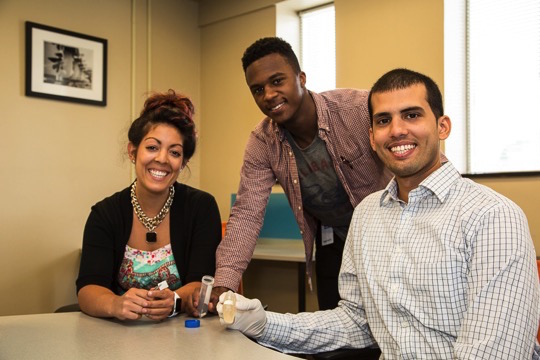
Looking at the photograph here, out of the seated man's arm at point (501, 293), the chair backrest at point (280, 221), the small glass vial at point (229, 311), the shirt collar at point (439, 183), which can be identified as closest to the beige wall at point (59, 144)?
the chair backrest at point (280, 221)

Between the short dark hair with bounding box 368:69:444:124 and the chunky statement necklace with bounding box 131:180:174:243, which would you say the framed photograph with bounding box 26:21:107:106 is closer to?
the chunky statement necklace with bounding box 131:180:174:243

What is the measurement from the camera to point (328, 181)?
6.70 ft

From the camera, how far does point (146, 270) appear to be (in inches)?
70.3

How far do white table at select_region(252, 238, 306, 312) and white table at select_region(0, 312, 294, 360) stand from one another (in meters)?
1.73

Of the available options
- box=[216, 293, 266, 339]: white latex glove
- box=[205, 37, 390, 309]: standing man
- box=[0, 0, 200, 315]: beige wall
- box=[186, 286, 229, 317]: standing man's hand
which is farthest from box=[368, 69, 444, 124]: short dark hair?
box=[0, 0, 200, 315]: beige wall

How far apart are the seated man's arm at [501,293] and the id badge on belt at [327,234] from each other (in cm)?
102

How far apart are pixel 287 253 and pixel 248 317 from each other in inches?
A: 81.7

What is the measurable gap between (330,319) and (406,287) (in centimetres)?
28

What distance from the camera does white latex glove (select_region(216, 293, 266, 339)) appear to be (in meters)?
1.36

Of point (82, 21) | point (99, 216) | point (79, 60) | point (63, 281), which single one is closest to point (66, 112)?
point (79, 60)

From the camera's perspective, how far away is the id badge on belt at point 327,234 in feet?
7.20

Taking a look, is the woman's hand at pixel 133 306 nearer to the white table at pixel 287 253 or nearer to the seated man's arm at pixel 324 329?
the seated man's arm at pixel 324 329

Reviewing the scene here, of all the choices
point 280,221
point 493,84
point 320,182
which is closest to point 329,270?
point 320,182

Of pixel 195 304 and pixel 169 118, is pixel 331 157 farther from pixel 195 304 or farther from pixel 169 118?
pixel 195 304
